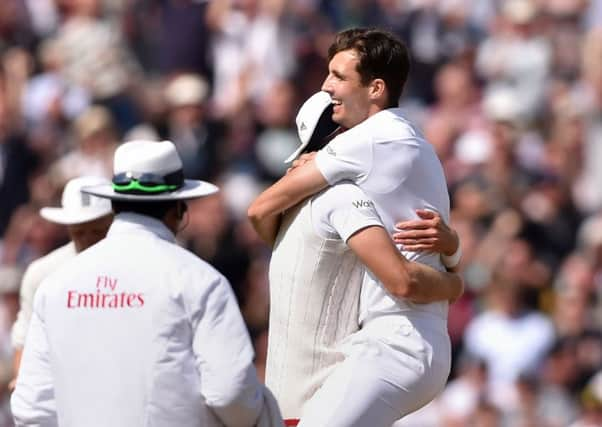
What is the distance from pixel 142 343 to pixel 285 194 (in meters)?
0.95

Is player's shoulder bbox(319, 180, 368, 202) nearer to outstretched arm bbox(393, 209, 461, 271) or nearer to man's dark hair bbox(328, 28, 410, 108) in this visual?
outstretched arm bbox(393, 209, 461, 271)

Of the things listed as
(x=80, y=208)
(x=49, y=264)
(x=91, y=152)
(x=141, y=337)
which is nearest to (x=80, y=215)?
(x=80, y=208)

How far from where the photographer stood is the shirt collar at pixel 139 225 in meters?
5.89

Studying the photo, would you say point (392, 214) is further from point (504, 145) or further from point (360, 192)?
point (504, 145)

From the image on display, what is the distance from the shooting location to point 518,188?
13633mm

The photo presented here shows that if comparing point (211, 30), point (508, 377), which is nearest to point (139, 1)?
point (211, 30)

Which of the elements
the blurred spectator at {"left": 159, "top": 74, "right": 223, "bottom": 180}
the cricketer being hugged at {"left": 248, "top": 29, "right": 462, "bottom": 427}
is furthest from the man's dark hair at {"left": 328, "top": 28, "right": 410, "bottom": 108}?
the blurred spectator at {"left": 159, "top": 74, "right": 223, "bottom": 180}

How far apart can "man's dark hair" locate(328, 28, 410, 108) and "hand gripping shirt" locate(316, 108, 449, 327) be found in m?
0.12

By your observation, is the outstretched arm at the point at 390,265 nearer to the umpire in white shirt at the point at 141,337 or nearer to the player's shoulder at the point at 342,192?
the player's shoulder at the point at 342,192

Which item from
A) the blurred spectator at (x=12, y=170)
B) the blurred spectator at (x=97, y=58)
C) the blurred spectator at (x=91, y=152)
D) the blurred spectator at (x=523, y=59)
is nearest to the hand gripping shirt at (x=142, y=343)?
the blurred spectator at (x=91, y=152)

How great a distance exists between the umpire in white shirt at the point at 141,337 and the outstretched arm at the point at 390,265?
0.62 meters

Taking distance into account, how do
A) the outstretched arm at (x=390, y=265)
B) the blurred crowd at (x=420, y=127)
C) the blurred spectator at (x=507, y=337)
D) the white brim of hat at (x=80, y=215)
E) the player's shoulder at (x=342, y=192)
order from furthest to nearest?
the blurred crowd at (x=420, y=127), the blurred spectator at (x=507, y=337), the white brim of hat at (x=80, y=215), the player's shoulder at (x=342, y=192), the outstretched arm at (x=390, y=265)

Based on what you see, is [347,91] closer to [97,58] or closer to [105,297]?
[105,297]

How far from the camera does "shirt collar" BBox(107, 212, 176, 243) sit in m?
5.89
